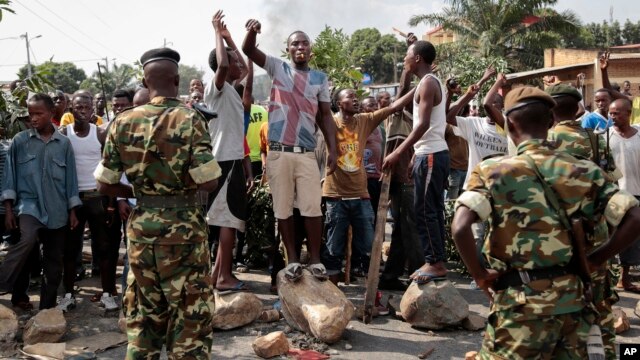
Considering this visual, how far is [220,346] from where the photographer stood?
5.21 m

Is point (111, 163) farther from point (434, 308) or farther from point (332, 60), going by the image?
point (332, 60)

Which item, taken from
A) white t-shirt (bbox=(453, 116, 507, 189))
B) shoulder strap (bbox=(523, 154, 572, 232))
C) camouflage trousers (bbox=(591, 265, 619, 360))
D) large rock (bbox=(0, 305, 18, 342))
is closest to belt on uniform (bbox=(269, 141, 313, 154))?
white t-shirt (bbox=(453, 116, 507, 189))

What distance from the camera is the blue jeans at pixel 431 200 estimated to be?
5.83m

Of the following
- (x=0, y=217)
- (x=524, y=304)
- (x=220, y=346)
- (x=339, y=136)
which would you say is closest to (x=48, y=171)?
(x=0, y=217)

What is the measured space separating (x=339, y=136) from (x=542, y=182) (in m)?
3.76

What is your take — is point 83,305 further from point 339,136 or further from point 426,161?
point 426,161

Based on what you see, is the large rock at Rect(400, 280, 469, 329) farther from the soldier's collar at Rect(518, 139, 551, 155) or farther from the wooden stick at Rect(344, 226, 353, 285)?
the soldier's collar at Rect(518, 139, 551, 155)

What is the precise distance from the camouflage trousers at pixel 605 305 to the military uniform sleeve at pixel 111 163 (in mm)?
2889

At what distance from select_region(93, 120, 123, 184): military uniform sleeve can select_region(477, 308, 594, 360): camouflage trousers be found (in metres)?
2.37

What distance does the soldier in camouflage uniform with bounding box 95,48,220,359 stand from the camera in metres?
3.70

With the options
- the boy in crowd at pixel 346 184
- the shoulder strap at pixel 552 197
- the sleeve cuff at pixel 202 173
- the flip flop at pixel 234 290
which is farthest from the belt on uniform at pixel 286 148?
the shoulder strap at pixel 552 197

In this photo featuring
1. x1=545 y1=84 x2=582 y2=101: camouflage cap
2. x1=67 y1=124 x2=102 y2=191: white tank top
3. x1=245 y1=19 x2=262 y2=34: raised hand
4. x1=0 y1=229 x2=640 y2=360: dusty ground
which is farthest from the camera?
x1=67 y1=124 x2=102 y2=191: white tank top

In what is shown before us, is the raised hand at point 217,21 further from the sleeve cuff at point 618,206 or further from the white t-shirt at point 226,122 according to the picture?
the sleeve cuff at point 618,206

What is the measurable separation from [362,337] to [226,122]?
7.60 feet
